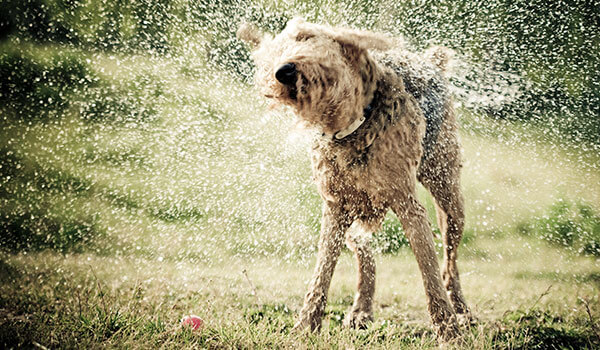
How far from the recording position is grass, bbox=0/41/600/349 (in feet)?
13.3

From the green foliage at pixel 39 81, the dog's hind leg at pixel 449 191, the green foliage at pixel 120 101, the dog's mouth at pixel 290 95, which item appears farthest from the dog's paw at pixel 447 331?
the green foliage at pixel 39 81

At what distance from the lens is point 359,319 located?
10.3 ft

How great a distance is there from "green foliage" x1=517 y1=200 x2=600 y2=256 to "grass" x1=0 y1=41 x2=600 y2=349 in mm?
30

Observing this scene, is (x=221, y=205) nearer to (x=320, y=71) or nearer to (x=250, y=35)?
(x=250, y=35)

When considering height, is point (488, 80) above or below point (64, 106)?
above

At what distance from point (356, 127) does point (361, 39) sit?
0.50m

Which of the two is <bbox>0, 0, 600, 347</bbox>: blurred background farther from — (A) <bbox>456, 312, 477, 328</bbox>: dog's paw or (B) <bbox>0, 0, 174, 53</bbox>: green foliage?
(A) <bbox>456, 312, 477, 328</bbox>: dog's paw

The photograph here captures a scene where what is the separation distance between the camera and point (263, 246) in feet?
17.6

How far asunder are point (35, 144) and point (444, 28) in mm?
5920

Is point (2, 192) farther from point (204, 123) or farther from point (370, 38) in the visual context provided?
point (370, 38)

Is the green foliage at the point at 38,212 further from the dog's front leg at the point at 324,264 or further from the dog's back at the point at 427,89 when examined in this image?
the dog's back at the point at 427,89

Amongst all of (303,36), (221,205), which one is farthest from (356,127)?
(221,205)

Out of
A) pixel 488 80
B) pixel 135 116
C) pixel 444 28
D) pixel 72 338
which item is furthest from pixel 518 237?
pixel 135 116

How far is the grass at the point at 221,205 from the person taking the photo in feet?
13.3
